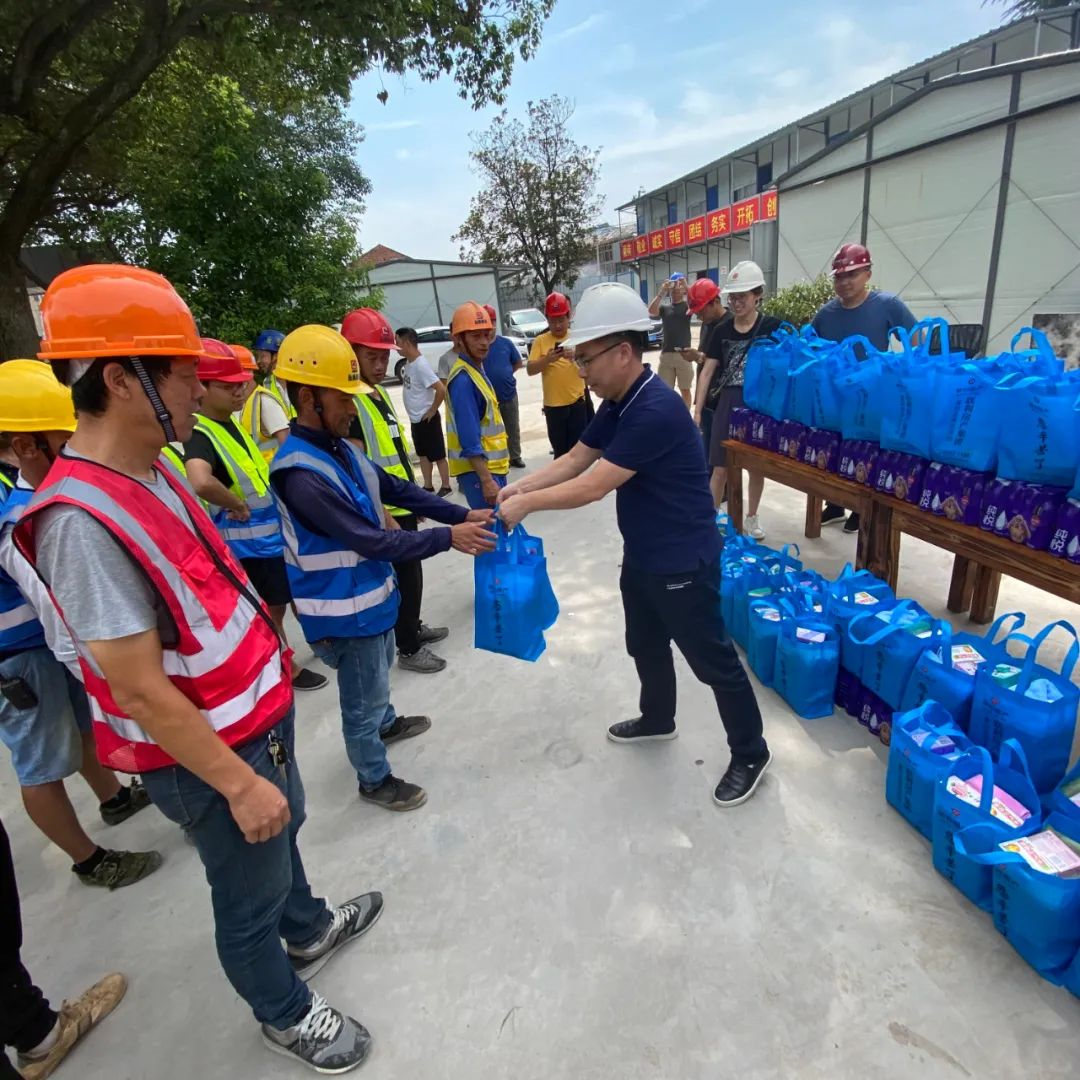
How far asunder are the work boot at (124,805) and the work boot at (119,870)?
1.02 ft

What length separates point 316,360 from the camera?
210 centimetres

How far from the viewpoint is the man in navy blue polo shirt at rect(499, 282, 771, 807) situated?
85.9 inches

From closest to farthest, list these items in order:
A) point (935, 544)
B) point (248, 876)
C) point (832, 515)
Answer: point (248, 876)
point (935, 544)
point (832, 515)

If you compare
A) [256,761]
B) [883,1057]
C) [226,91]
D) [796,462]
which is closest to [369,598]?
[256,761]

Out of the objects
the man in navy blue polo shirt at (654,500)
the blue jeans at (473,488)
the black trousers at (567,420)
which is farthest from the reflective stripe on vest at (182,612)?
the black trousers at (567,420)

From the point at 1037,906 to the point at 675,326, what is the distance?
288 inches

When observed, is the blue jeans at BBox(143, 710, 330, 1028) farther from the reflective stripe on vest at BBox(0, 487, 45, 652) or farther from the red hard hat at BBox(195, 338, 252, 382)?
the red hard hat at BBox(195, 338, 252, 382)

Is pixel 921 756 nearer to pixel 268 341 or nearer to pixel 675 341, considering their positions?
pixel 268 341

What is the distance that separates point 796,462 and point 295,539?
10.1 feet

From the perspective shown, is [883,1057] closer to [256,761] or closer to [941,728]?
[941,728]

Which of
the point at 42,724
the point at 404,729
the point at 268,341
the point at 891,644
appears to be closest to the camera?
the point at 42,724

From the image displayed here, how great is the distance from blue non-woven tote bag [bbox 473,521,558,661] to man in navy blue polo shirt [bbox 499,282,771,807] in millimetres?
147

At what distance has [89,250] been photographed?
13.6 meters

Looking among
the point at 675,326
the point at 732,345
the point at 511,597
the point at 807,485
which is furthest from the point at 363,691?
A: the point at 675,326
